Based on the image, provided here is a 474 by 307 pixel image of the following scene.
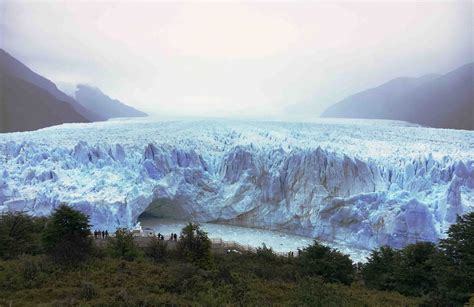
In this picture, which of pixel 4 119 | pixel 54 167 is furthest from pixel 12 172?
pixel 4 119

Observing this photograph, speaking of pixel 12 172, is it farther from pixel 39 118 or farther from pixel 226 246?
pixel 226 246

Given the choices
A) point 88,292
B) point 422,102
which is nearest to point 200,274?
point 88,292

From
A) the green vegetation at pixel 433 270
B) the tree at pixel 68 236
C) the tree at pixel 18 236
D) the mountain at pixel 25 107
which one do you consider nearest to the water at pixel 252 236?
the green vegetation at pixel 433 270

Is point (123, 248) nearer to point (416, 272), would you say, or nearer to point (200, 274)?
point (200, 274)

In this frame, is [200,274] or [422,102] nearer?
[200,274]

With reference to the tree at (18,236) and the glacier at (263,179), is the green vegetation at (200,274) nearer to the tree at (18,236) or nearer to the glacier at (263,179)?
the tree at (18,236)

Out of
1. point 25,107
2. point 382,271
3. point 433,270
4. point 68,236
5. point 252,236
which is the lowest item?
point 252,236
